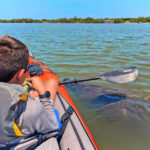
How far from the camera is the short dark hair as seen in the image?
0.98 m

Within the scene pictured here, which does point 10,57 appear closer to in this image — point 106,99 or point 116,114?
point 116,114

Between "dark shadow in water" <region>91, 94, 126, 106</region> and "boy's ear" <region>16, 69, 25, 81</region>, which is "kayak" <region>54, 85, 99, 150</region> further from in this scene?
"dark shadow in water" <region>91, 94, 126, 106</region>

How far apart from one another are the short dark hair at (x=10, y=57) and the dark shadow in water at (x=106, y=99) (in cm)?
187

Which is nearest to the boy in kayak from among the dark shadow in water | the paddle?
the paddle

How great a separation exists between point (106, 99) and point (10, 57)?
2.09m

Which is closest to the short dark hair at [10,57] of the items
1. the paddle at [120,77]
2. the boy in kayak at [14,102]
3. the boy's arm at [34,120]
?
the boy in kayak at [14,102]

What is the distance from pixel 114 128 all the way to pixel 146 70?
99.2 inches

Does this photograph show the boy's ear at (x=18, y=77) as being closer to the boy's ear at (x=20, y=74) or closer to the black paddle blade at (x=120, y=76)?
the boy's ear at (x=20, y=74)

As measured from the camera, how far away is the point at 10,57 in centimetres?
99

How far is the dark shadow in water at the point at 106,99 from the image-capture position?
2.76 m

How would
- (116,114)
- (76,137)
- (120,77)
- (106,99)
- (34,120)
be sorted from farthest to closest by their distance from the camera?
(106,99) < (120,77) < (116,114) < (76,137) < (34,120)

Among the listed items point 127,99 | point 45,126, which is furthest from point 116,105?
point 45,126

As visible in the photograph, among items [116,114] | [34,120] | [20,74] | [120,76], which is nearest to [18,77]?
[20,74]

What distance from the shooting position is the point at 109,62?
508cm
